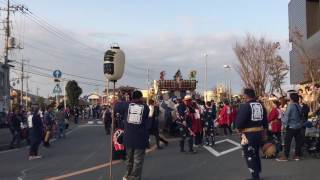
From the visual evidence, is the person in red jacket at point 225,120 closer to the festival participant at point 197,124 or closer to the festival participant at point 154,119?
the festival participant at point 154,119

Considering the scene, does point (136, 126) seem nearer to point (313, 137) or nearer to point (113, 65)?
point (113, 65)

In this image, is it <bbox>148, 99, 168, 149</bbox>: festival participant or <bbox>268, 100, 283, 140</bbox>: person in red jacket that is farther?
<bbox>148, 99, 168, 149</bbox>: festival participant

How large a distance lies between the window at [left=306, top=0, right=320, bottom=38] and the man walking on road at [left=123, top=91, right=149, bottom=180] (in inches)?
1278

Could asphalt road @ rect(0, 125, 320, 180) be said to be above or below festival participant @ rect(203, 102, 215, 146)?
below

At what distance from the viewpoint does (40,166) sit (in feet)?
49.7

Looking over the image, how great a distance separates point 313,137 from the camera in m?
15.2

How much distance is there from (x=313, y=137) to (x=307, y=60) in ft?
68.6

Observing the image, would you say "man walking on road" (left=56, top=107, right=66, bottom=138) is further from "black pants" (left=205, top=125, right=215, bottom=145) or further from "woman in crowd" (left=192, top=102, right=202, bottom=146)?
"woman in crowd" (left=192, top=102, right=202, bottom=146)

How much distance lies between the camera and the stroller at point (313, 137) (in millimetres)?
15039

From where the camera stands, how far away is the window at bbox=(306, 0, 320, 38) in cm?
4131

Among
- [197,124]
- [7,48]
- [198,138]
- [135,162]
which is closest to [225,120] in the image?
[198,138]

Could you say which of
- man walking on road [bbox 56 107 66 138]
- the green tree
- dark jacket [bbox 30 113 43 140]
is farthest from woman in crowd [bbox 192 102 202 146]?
the green tree

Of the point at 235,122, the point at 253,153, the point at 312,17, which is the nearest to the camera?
the point at 253,153

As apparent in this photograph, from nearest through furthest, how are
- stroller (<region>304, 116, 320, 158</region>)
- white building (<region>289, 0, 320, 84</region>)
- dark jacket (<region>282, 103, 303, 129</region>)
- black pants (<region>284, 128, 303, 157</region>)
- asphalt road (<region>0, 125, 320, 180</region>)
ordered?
asphalt road (<region>0, 125, 320, 180</region>) → dark jacket (<region>282, 103, 303, 129</region>) → black pants (<region>284, 128, 303, 157</region>) → stroller (<region>304, 116, 320, 158</region>) → white building (<region>289, 0, 320, 84</region>)
